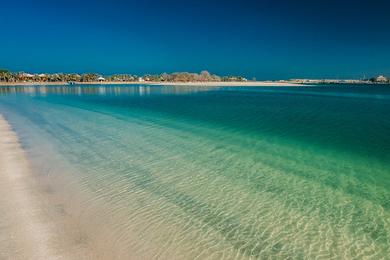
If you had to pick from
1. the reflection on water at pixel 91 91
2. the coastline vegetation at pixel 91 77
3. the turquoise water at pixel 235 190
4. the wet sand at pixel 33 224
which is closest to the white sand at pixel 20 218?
the wet sand at pixel 33 224

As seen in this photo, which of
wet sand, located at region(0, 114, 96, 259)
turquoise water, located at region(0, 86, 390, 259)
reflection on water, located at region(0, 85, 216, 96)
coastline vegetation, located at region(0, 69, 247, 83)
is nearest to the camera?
wet sand, located at region(0, 114, 96, 259)

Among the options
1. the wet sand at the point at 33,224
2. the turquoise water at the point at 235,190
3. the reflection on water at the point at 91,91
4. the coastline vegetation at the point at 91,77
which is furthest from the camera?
the coastline vegetation at the point at 91,77

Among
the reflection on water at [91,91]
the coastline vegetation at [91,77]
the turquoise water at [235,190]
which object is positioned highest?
the coastline vegetation at [91,77]

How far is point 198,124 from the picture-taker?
18.2 meters

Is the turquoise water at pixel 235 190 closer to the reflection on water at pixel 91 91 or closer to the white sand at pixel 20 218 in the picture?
the white sand at pixel 20 218

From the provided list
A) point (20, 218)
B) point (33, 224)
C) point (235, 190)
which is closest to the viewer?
point (33, 224)

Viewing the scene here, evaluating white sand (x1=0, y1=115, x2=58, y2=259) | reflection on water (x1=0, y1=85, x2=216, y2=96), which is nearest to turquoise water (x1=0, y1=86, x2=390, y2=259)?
white sand (x1=0, y1=115, x2=58, y2=259)

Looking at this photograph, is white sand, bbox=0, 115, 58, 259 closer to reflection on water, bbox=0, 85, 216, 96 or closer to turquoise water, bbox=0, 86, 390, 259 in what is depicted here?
turquoise water, bbox=0, 86, 390, 259

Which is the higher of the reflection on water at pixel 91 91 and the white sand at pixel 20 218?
the reflection on water at pixel 91 91

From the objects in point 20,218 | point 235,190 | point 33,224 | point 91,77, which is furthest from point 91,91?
point 91,77

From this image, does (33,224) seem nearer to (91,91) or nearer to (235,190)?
(235,190)

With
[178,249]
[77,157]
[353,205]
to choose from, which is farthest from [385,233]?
[77,157]

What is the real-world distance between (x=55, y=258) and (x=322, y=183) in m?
6.72

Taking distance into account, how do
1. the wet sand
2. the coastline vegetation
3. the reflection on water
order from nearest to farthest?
the wet sand → the reflection on water → the coastline vegetation
